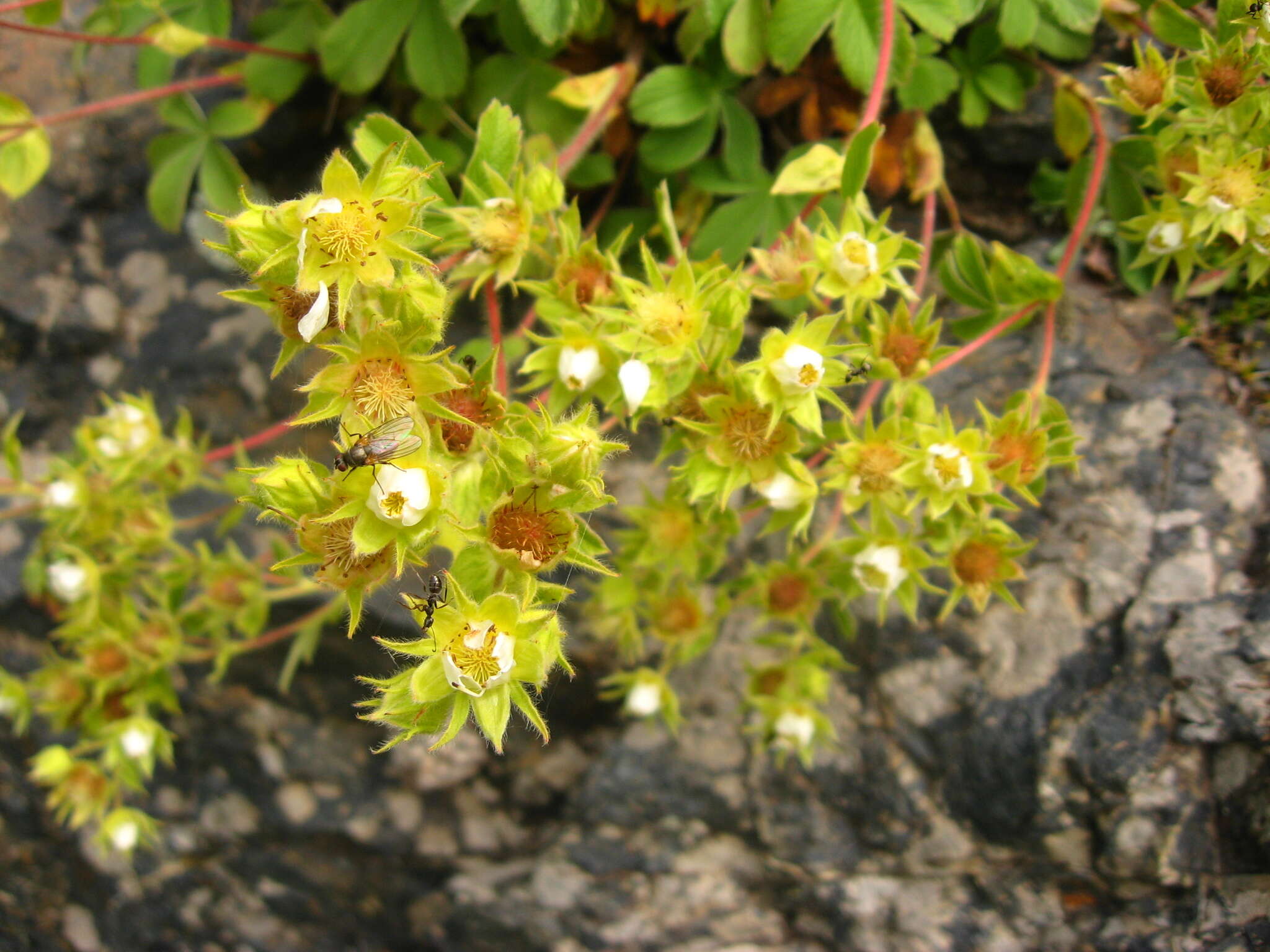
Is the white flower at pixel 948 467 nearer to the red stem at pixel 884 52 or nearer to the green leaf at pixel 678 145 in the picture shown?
the red stem at pixel 884 52

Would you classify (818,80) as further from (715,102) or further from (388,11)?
(388,11)

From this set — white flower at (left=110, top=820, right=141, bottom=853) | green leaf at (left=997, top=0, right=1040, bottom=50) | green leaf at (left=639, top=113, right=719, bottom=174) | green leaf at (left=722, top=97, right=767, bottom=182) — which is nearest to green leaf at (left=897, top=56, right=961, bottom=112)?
green leaf at (left=997, top=0, right=1040, bottom=50)

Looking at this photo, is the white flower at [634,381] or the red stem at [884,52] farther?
the red stem at [884,52]

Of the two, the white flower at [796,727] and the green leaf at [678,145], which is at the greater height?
the green leaf at [678,145]

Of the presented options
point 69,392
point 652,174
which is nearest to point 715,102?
point 652,174

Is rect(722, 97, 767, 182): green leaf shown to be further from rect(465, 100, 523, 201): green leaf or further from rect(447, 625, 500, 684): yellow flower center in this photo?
rect(447, 625, 500, 684): yellow flower center

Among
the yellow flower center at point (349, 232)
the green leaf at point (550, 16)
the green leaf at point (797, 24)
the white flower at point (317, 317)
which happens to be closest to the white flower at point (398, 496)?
the white flower at point (317, 317)
